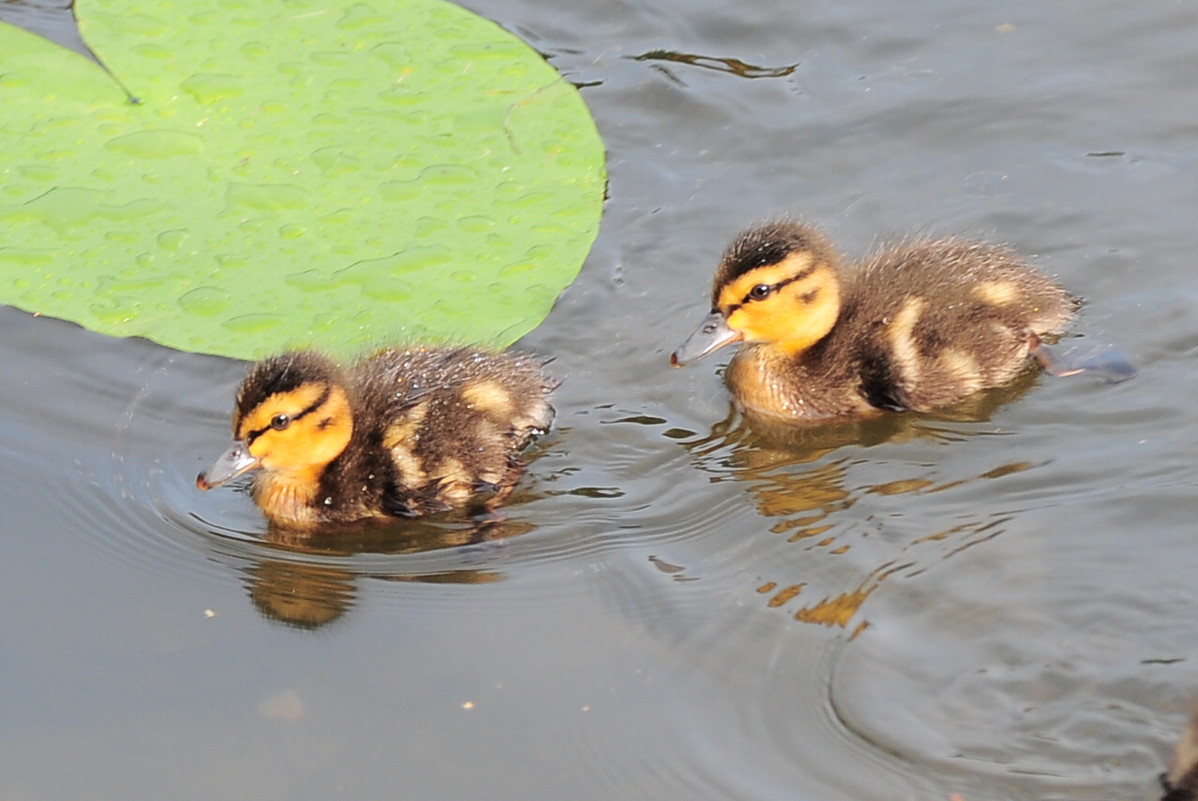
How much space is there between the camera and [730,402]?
461 cm

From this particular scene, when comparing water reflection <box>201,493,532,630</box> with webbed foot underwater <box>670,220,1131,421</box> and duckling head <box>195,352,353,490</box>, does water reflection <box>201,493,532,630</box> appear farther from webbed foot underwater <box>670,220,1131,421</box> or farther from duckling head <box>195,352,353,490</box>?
webbed foot underwater <box>670,220,1131,421</box>

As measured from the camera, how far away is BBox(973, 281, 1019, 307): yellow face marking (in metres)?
4.47

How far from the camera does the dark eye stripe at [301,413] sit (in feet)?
13.1

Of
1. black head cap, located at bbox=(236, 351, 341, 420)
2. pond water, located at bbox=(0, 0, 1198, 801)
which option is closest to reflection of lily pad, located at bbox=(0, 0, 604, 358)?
pond water, located at bbox=(0, 0, 1198, 801)

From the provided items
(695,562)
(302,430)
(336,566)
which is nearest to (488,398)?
(302,430)

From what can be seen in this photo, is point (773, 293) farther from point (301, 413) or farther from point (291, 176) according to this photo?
point (291, 176)

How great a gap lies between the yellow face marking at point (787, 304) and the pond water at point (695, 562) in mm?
261

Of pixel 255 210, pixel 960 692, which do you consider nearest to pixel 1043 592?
pixel 960 692

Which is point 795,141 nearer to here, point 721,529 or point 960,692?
point 721,529

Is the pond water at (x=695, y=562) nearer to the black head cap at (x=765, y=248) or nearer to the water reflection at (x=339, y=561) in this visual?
the water reflection at (x=339, y=561)

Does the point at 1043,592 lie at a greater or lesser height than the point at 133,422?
greater

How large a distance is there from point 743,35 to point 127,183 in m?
2.35

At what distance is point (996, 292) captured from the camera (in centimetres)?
448

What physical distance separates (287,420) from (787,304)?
4.47 feet
